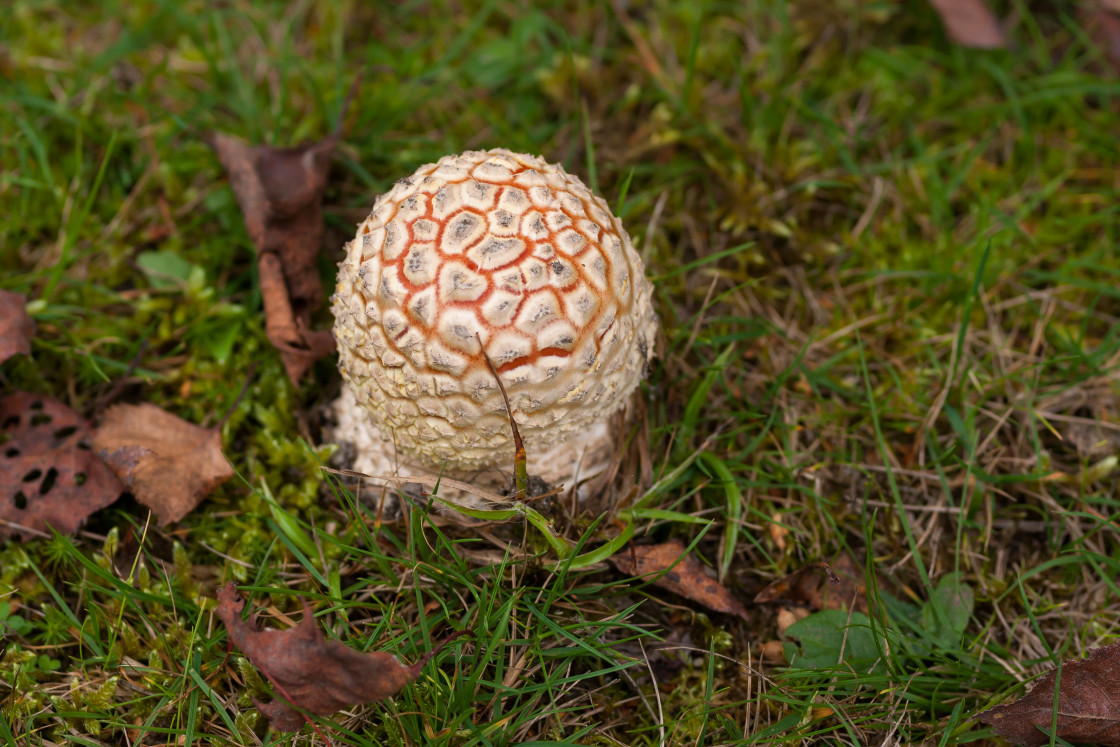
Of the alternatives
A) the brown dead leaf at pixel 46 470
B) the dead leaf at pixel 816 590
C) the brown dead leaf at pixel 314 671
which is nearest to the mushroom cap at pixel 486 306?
the brown dead leaf at pixel 314 671

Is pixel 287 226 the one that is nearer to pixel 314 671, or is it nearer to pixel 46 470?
pixel 46 470

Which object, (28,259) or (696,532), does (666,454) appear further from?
(28,259)

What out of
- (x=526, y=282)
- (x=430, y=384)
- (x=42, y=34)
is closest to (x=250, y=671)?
(x=430, y=384)

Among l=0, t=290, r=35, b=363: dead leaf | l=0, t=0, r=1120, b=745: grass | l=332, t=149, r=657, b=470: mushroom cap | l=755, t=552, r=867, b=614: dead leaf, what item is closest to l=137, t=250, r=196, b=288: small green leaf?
l=0, t=0, r=1120, b=745: grass

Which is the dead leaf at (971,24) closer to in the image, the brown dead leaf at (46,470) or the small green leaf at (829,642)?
the small green leaf at (829,642)

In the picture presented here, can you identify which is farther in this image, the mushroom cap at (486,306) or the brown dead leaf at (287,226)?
the brown dead leaf at (287,226)

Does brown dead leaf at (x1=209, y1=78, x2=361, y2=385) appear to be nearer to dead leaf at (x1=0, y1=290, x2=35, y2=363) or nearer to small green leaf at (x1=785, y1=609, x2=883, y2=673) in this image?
dead leaf at (x1=0, y1=290, x2=35, y2=363)
